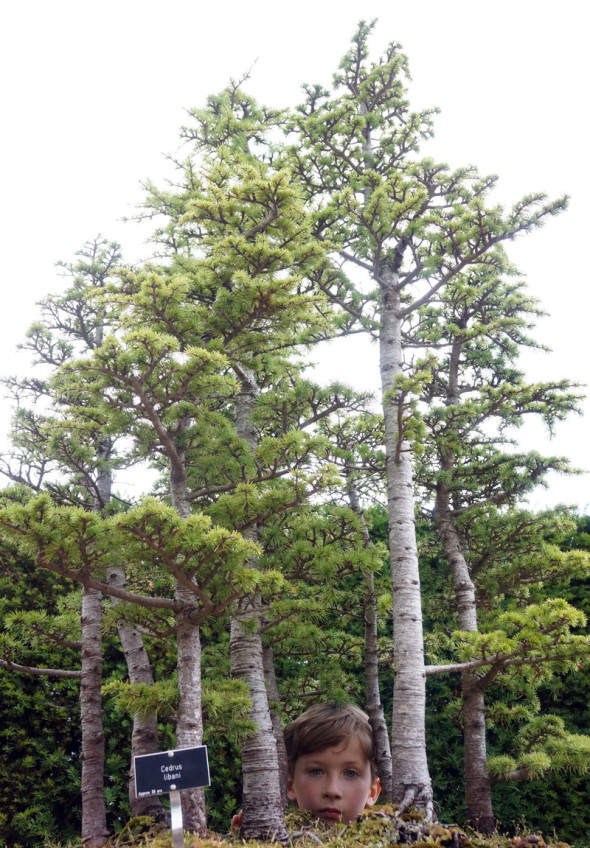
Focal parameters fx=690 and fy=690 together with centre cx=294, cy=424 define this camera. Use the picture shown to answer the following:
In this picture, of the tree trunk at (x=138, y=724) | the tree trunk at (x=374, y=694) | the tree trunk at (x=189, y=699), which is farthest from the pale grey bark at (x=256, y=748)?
the tree trunk at (x=374, y=694)

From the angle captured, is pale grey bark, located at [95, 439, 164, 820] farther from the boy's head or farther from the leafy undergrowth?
the boy's head

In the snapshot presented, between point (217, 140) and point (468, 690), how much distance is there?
24.2 ft

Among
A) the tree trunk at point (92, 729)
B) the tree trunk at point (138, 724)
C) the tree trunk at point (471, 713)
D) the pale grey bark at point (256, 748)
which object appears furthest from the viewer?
the tree trunk at point (471, 713)

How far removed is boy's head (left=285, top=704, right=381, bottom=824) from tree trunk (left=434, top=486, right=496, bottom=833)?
3.38 metres

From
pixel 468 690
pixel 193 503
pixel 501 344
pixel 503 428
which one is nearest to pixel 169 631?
pixel 193 503

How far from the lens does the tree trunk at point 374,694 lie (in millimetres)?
7492

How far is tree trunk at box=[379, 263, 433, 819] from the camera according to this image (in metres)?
5.93

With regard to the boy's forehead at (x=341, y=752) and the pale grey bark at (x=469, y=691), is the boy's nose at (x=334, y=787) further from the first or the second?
the pale grey bark at (x=469, y=691)

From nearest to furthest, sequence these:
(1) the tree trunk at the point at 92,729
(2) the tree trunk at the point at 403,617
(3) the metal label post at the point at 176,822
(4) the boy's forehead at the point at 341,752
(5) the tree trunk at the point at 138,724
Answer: (4) the boy's forehead at the point at 341,752
(3) the metal label post at the point at 176,822
(2) the tree trunk at the point at 403,617
(5) the tree trunk at the point at 138,724
(1) the tree trunk at the point at 92,729

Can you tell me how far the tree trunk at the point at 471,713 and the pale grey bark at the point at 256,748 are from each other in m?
2.05

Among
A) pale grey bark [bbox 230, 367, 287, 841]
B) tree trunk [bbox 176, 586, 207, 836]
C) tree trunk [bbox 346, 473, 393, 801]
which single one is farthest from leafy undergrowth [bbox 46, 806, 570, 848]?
tree trunk [bbox 346, 473, 393, 801]

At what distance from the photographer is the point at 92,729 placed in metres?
7.05

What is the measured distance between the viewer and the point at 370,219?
25.0ft

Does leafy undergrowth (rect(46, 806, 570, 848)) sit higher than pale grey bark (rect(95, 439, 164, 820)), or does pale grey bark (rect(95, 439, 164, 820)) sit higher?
pale grey bark (rect(95, 439, 164, 820))
